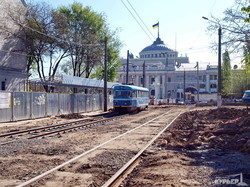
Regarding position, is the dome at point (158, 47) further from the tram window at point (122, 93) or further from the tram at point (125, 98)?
the tram window at point (122, 93)

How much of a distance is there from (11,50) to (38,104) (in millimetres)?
14610

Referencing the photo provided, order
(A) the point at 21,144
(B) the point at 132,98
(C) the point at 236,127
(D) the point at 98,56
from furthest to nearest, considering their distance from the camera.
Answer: (D) the point at 98,56 → (B) the point at 132,98 → (C) the point at 236,127 → (A) the point at 21,144

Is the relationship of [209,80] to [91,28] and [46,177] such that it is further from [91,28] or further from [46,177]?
[46,177]

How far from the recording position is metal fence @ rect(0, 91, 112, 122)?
851 inches

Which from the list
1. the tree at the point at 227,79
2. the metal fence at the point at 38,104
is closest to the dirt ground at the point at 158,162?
the metal fence at the point at 38,104

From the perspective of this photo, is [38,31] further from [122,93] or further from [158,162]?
[158,162]

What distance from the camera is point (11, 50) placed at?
37469 mm

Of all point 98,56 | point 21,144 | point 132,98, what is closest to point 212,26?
point 132,98

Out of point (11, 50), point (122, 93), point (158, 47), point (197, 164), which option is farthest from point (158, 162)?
point (158, 47)

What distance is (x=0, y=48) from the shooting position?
3556cm

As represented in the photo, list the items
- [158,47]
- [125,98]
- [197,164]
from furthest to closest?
[158,47] < [125,98] < [197,164]

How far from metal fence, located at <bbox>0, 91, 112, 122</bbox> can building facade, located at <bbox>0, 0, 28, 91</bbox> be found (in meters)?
8.73

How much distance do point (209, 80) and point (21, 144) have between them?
86.1 meters

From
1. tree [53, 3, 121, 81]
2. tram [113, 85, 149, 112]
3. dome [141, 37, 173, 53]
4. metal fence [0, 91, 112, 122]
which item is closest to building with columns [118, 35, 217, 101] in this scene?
dome [141, 37, 173, 53]
